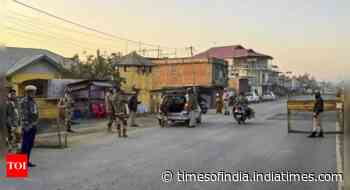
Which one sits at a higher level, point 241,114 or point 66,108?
point 66,108

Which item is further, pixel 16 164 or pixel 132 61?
pixel 132 61

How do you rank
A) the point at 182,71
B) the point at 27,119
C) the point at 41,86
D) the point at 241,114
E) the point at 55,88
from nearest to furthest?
the point at 27,119
the point at 241,114
the point at 55,88
the point at 41,86
the point at 182,71

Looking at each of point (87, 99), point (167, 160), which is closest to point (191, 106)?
point (87, 99)

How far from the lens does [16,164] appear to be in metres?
6.63

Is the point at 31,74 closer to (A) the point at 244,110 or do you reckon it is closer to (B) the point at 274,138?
(A) the point at 244,110

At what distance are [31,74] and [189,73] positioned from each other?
2210 centimetres

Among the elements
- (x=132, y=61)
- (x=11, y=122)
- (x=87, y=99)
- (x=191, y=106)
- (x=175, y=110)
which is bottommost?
(x=175, y=110)

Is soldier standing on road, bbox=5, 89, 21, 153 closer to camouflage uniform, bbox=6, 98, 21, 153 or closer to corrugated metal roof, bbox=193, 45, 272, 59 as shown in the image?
camouflage uniform, bbox=6, 98, 21, 153

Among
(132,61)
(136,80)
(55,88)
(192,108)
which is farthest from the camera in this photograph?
(136,80)

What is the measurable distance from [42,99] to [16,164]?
12.2 metres

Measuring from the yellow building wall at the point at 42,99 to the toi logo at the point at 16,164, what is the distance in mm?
5616

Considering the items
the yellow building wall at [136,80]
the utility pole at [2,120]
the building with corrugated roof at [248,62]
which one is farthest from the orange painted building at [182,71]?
the utility pole at [2,120]

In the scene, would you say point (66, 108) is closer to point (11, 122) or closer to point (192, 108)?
point (192, 108)

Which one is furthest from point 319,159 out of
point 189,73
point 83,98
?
point 189,73
